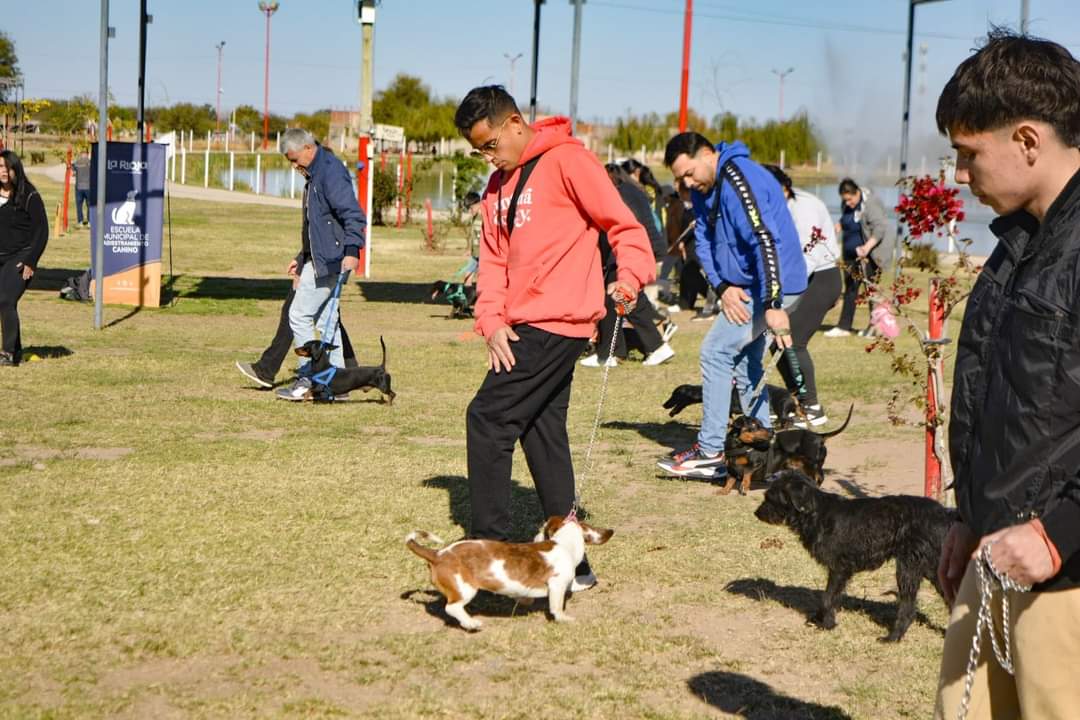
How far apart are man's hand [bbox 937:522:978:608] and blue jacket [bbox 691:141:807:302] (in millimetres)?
4954

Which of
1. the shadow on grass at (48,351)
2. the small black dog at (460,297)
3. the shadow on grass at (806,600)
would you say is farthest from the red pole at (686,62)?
the shadow on grass at (806,600)

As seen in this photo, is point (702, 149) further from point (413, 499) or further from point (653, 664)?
point (653, 664)

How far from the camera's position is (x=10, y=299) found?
11742mm

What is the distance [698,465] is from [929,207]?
2378mm

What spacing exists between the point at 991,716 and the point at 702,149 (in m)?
5.55

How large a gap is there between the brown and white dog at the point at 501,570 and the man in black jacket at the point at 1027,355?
9.66 feet

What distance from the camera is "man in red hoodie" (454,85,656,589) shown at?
5609 mm

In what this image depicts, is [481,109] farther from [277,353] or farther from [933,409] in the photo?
[277,353]

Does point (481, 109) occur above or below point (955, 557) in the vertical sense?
above

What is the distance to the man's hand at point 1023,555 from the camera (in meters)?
2.35

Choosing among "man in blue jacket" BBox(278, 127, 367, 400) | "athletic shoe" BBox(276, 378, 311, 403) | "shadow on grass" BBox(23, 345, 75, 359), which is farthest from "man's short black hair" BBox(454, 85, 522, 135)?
"shadow on grass" BBox(23, 345, 75, 359)

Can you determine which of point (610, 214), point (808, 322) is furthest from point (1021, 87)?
point (808, 322)

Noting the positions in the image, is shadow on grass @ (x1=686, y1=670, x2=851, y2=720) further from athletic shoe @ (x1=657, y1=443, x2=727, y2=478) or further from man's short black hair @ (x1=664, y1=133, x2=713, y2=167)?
man's short black hair @ (x1=664, y1=133, x2=713, y2=167)

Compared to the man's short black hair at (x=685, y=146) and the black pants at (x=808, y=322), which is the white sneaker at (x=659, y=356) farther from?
the man's short black hair at (x=685, y=146)
